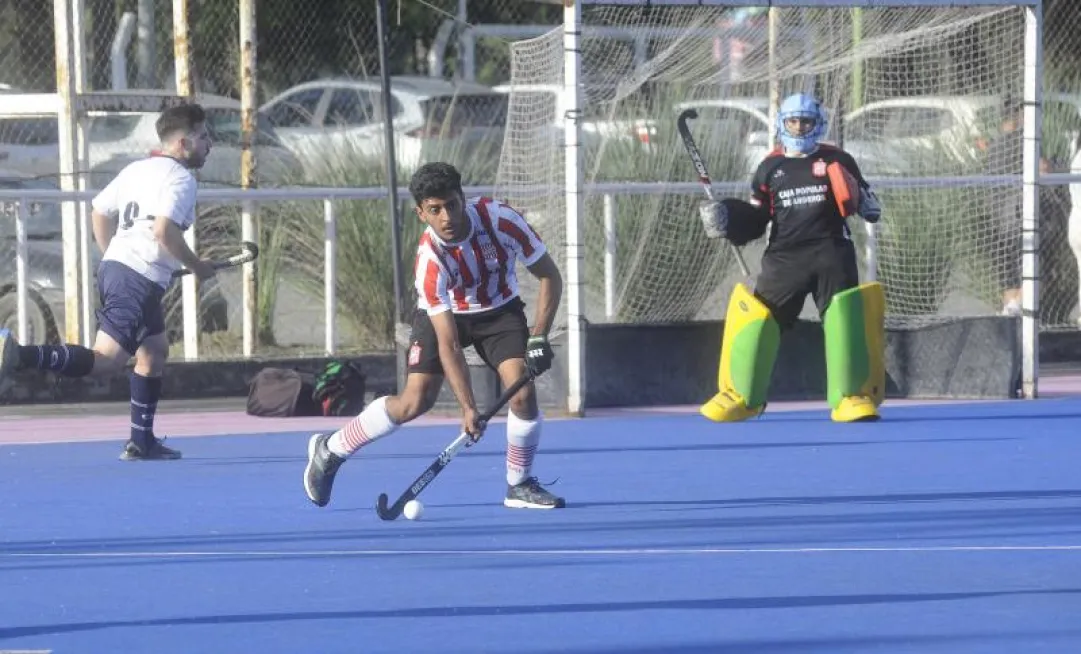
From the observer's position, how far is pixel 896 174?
16047mm

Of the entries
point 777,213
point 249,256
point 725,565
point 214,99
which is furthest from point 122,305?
point 214,99

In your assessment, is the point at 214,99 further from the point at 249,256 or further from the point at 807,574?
the point at 807,574

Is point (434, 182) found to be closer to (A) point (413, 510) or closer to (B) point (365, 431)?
(B) point (365, 431)

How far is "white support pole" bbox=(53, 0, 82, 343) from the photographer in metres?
14.1

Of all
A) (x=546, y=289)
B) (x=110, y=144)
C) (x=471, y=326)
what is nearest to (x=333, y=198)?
(x=110, y=144)

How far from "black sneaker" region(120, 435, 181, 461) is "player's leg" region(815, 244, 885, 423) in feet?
11.5

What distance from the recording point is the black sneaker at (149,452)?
11.2 meters

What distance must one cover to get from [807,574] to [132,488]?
12.6ft

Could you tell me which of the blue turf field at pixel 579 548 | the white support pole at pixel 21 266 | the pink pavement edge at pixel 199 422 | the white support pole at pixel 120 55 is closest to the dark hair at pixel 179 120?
the blue turf field at pixel 579 548

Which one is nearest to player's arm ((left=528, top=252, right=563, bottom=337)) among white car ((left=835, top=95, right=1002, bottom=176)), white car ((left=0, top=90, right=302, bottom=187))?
white car ((left=835, top=95, right=1002, bottom=176))

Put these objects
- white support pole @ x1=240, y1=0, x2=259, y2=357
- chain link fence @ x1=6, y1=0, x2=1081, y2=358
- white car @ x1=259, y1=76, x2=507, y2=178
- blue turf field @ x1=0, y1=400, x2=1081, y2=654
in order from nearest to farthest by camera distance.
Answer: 1. blue turf field @ x1=0, y1=400, x2=1081, y2=654
2. white support pole @ x1=240, y1=0, x2=259, y2=357
3. chain link fence @ x1=6, y1=0, x2=1081, y2=358
4. white car @ x1=259, y1=76, x2=507, y2=178

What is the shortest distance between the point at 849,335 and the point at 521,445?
3313mm

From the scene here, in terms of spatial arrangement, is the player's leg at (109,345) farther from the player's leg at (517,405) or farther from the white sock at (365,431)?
the player's leg at (517,405)

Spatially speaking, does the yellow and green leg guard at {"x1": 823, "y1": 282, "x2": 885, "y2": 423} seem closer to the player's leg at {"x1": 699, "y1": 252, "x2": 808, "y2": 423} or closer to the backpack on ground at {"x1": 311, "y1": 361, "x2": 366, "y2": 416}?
the player's leg at {"x1": 699, "y1": 252, "x2": 808, "y2": 423}
